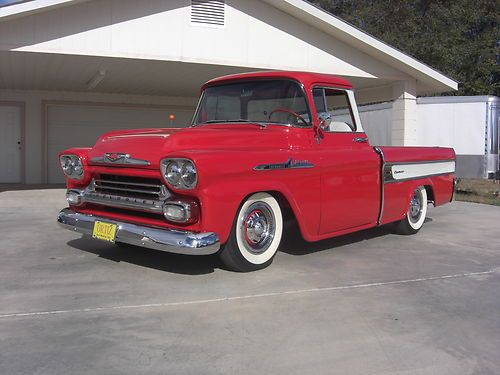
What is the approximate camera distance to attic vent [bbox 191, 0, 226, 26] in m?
10.8

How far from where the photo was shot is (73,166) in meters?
5.59

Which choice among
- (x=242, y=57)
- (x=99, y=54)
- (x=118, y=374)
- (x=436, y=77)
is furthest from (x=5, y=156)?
(x=118, y=374)

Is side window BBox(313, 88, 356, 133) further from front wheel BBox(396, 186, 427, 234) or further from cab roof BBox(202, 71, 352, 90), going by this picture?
front wheel BBox(396, 186, 427, 234)

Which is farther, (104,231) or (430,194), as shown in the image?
(430,194)

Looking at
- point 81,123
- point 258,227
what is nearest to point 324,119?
point 258,227

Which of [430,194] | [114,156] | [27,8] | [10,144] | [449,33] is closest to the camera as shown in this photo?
[114,156]

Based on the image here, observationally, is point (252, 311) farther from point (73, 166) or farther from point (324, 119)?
point (73, 166)

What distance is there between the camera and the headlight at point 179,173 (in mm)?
4461

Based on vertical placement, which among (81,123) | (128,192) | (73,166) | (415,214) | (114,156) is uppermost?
(81,123)

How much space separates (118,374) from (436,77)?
11.7 meters

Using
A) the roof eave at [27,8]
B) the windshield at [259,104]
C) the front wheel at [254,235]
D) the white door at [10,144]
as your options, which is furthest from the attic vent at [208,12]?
the white door at [10,144]

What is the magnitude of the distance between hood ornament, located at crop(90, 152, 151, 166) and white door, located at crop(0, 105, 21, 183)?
11733mm

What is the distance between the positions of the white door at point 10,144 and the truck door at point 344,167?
40.2 feet

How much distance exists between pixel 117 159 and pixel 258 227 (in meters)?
1.52
